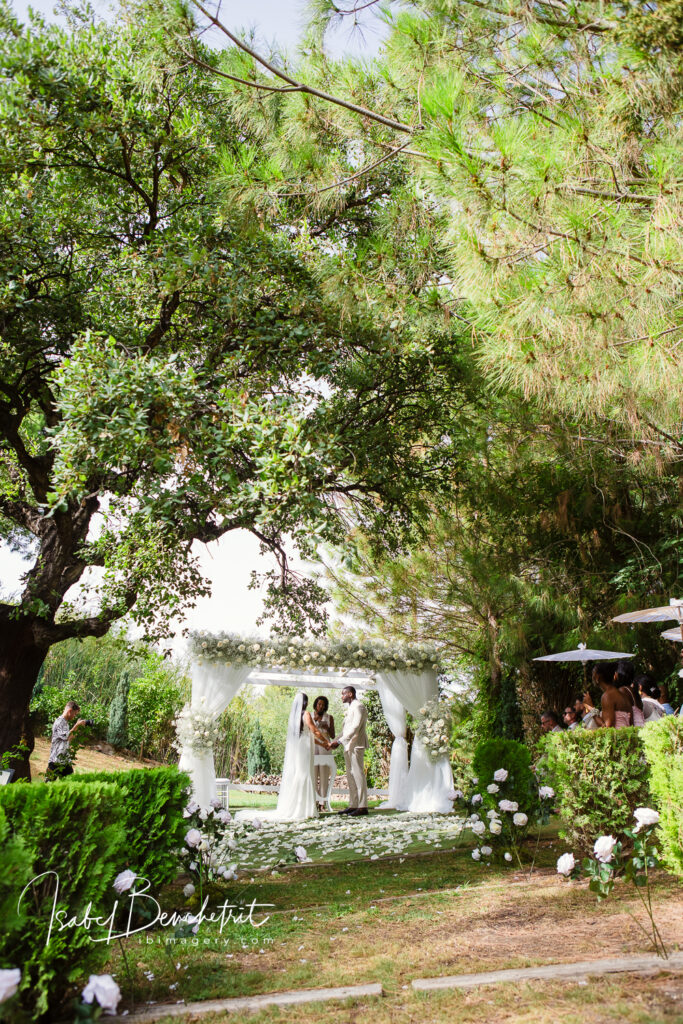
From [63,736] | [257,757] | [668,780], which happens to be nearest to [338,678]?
[63,736]

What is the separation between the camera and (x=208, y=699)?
10258 mm

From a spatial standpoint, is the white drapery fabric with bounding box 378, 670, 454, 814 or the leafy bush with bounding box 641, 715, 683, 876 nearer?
the leafy bush with bounding box 641, 715, 683, 876

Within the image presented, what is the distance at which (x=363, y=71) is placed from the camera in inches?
189

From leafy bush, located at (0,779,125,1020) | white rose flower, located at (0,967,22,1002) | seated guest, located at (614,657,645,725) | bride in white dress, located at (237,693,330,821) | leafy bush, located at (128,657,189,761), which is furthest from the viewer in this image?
leafy bush, located at (128,657,189,761)

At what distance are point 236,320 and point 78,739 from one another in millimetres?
4786

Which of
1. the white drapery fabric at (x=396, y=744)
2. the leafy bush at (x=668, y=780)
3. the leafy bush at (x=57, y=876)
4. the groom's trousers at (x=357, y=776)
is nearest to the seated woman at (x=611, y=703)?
the leafy bush at (x=668, y=780)

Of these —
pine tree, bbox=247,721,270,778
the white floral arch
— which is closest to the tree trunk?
the white floral arch

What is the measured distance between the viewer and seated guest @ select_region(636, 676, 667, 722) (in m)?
7.12

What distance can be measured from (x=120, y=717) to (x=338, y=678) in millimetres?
8393

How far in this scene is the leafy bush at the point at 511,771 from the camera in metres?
5.80

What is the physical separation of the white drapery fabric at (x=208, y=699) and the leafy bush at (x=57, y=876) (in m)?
7.22

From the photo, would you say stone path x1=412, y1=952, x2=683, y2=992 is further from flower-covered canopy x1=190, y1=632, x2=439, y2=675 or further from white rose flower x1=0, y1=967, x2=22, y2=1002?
flower-covered canopy x1=190, y1=632, x2=439, y2=675

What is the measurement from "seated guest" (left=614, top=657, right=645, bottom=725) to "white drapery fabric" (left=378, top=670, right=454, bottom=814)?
3.41m

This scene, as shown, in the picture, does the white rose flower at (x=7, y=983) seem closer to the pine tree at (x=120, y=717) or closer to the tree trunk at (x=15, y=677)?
the tree trunk at (x=15, y=677)
